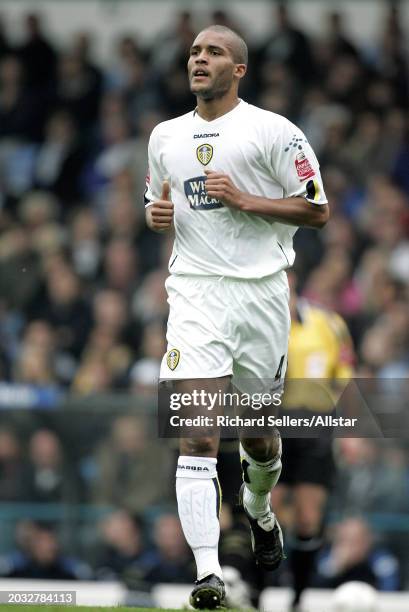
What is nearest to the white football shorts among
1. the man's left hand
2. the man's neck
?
the man's left hand

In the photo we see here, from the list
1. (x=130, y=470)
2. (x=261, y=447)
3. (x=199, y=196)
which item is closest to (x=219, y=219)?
(x=199, y=196)

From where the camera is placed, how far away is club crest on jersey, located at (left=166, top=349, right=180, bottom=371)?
6.98m

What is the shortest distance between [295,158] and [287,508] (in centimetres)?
413

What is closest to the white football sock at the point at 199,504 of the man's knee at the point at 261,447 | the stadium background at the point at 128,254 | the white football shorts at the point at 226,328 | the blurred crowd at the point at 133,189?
the white football shorts at the point at 226,328

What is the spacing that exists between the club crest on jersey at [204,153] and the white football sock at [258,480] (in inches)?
64.5

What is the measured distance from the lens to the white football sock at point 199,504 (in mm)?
6805

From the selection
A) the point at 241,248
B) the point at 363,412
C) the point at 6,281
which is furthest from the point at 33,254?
the point at 241,248

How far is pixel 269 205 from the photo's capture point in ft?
23.1

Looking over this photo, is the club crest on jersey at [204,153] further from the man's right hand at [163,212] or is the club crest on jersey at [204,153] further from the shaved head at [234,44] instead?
the shaved head at [234,44]

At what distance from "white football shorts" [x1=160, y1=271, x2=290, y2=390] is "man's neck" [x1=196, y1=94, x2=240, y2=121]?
81 centimetres

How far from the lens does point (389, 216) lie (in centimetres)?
1416

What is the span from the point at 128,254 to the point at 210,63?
7676mm

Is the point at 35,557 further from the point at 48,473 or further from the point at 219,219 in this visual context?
the point at 219,219

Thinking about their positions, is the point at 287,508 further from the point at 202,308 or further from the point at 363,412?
the point at 202,308
